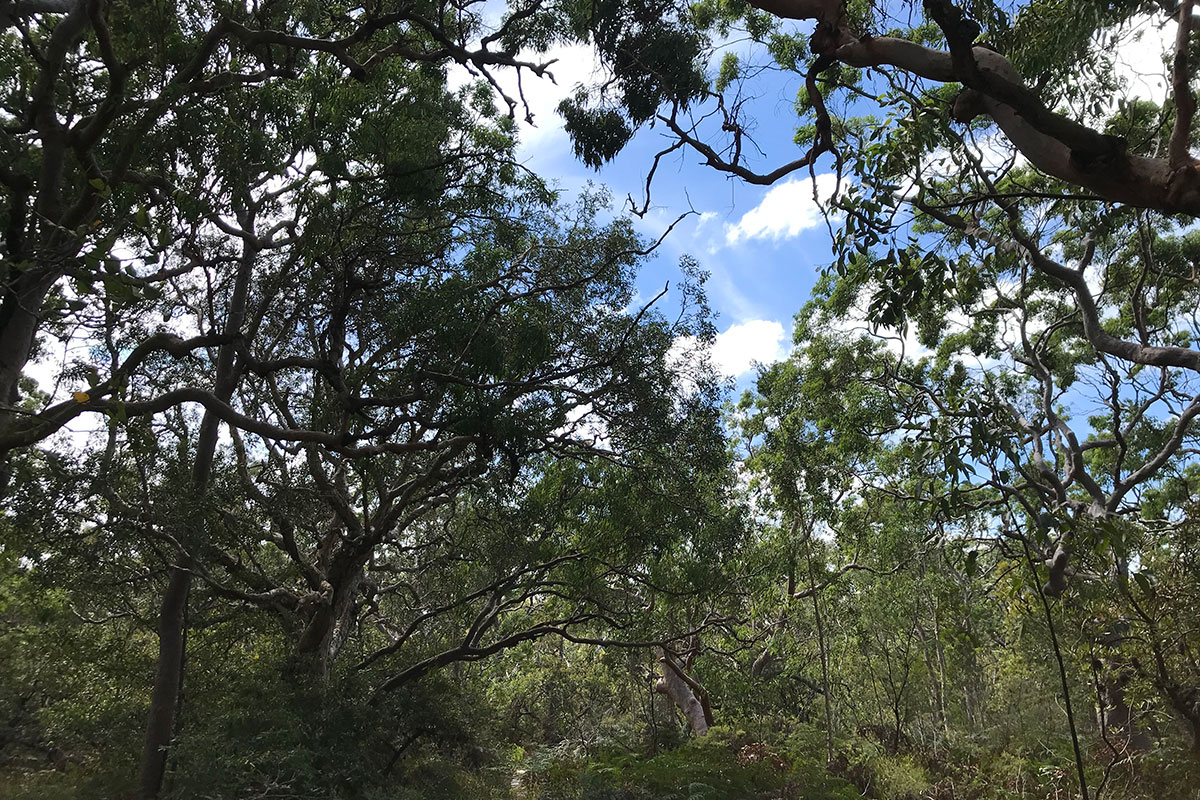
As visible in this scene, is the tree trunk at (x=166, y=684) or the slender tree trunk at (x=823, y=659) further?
the slender tree trunk at (x=823, y=659)

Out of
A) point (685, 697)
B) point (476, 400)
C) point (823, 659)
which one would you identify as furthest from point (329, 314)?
point (685, 697)

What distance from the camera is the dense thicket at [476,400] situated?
174 inches

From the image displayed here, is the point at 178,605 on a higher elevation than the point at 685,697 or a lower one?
higher

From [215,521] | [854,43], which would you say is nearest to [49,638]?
[215,521]

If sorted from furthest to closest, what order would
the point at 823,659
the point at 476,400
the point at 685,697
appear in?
the point at 685,697 → the point at 823,659 → the point at 476,400

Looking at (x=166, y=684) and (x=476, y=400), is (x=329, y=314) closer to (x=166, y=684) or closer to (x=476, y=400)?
(x=476, y=400)

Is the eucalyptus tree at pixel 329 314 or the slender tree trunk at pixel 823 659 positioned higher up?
the eucalyptus tree at pixel 329 314

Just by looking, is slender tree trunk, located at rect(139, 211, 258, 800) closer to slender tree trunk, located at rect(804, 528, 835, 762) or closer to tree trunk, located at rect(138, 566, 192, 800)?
tree trunk, located at rect(138, 566, 192, 800)

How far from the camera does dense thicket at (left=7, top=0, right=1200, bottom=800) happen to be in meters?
4.41

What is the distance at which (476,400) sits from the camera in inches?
261

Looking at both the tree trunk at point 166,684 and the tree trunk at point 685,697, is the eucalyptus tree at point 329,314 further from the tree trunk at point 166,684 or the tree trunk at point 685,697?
the tree trunk at point 685,697

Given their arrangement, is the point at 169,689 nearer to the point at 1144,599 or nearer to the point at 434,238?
the point at 434,238

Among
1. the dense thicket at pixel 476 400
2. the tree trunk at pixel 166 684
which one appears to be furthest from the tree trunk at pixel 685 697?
the tree trunk at pixel 166 684

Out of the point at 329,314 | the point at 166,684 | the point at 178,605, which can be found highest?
the point at 329,314
